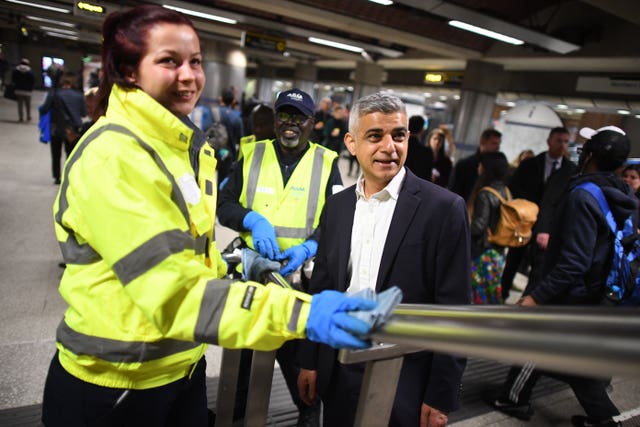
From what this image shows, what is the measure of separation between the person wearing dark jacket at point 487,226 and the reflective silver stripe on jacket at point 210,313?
9.64 feet

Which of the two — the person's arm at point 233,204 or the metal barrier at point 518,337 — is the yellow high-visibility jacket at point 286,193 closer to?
the person's arm at point 233,204

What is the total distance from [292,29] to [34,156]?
6231mm

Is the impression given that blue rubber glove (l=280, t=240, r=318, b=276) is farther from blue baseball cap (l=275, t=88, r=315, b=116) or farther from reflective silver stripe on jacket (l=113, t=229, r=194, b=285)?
reflective silver stripe on jacket (l=113, t=229, r=194, b=285)

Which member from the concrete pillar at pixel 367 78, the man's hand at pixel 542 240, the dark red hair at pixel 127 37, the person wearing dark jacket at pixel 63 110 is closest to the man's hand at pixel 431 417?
the dark red hair at pixel 127 37

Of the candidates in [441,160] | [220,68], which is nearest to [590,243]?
[441,160]

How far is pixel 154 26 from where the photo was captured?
996 millimetres

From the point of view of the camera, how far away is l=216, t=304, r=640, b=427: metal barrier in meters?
0.47

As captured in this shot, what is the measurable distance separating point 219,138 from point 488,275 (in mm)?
3607

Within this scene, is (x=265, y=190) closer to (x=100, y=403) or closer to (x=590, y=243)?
(x=100, y=403)

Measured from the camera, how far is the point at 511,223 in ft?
11.1

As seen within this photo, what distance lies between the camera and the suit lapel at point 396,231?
4.59ft

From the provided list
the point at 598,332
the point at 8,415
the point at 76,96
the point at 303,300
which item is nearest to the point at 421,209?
the point at 303,300

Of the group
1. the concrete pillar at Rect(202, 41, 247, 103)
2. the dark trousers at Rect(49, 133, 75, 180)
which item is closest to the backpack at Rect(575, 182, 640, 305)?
the dark trousers at Rect(49, 133, 75, 180)

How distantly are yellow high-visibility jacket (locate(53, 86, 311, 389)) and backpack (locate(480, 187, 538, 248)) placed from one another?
295 cm
